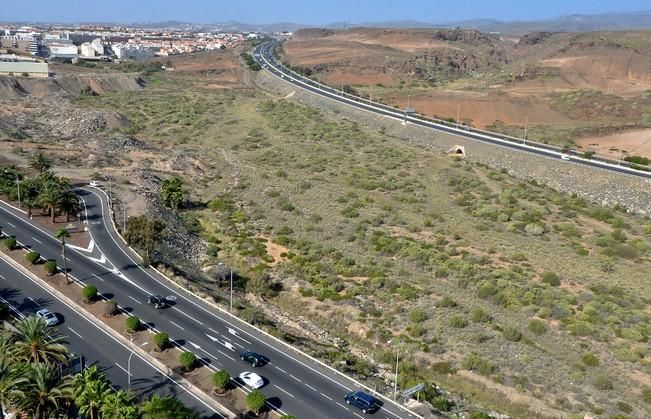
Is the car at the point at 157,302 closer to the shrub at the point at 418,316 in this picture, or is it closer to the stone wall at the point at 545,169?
the shrub at the point at 418,316

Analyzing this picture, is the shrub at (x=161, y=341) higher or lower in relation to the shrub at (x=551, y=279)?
higher

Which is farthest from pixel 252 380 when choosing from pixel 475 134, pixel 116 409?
pixel 475 134

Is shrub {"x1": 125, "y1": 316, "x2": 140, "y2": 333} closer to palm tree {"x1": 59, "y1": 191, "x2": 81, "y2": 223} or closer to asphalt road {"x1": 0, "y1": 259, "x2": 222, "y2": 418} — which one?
asphalt road {"x1": 0, "y1": 259, "x2": 222, "y2": 418}

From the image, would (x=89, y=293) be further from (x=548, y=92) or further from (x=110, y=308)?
(x=548, y=92)

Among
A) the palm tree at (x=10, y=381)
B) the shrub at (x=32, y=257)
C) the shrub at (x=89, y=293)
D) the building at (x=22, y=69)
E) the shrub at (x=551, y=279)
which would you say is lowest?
the shrub at (x=551, y=279)

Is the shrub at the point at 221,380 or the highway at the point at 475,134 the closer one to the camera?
the shrub at the point at 221,380

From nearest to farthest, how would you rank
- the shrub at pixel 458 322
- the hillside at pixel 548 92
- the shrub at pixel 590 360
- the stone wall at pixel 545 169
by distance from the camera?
the shrub at pixel 590 360 → the shrub at pixel 458 322 → the stone wall at pixel 545 169 → the hillside at pixel 548 92

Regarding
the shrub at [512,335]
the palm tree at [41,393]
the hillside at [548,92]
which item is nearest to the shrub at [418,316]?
the shrub at [512,335]

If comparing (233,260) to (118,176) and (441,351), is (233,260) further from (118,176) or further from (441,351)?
(118,176)
